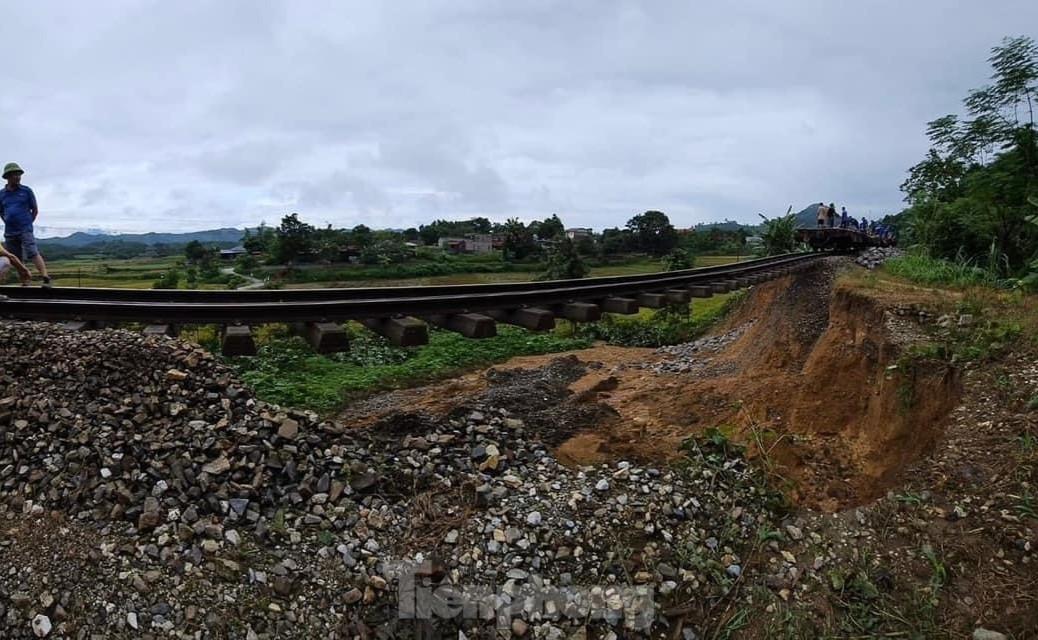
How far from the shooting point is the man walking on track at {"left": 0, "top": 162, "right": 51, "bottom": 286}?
315 inches

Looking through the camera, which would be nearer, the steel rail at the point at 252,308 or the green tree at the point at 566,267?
the steel rail at the point at 252,308

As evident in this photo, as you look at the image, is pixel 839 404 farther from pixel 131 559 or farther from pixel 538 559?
pixel 131 559

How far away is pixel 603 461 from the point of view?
5.51m

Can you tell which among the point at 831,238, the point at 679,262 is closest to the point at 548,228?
the point at 679,262

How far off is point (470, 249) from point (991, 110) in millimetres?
80141

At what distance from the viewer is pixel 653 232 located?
78875 mm

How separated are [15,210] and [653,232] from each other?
75.9 metres

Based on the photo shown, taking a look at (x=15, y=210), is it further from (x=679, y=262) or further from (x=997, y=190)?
(x=679, y=262)

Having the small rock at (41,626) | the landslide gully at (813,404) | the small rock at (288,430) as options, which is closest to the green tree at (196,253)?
the landslide gully at (813,404)

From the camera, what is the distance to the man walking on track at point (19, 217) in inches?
315

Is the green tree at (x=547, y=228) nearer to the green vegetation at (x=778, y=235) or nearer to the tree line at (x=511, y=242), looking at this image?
the tree line at (x=511, y=242)

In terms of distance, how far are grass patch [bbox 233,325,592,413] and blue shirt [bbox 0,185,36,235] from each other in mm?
3416

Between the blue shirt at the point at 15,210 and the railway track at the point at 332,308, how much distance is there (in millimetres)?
2337

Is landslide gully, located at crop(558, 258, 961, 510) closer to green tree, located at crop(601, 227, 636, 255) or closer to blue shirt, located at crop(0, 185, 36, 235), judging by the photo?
blue shirt, located at crop(0, 185, 36, 235)
